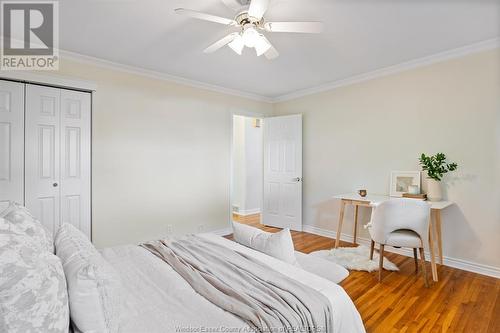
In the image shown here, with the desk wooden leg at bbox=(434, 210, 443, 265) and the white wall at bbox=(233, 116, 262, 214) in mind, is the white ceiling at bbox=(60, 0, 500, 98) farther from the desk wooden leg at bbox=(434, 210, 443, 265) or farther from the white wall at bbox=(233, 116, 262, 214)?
the white wall at bbox=(233, 116, 262, 214)

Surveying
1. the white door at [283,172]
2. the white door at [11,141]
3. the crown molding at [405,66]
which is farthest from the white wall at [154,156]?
the crown molding at [405,66]

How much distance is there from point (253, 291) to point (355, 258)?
2.31 meters

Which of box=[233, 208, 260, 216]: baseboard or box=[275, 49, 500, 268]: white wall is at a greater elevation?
box=[275, 49, 500, 268]: white wall

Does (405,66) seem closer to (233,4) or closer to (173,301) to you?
(233,4)

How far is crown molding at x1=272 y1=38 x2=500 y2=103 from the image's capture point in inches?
111

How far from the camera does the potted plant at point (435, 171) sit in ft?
10.1

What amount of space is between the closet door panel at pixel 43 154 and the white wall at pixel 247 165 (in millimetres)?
3814

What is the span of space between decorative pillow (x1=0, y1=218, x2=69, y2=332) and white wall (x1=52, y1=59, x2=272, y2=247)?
2540 millimetres

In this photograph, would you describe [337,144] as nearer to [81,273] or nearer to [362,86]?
[362,86]

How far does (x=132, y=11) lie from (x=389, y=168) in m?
3.49

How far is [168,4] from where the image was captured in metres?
2.13

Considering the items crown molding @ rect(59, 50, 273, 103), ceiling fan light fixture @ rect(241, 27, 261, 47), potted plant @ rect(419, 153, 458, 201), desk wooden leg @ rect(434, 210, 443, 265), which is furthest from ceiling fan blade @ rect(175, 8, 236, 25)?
desk wooden leg @ rect(434, 210, 443, 265)

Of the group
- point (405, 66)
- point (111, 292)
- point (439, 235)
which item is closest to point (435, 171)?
point (439, 235)

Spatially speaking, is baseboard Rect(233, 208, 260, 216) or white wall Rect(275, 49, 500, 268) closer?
white wall Rect(275, 49, 500, 268)
